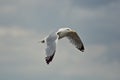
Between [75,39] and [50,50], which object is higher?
[75,39]

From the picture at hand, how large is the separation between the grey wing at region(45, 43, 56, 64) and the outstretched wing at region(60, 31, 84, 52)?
707cm

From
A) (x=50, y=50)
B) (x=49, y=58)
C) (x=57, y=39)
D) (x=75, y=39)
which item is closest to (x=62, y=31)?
(x=75, y=39)

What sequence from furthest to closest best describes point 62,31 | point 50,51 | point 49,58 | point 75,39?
1. point 75,39
2. point 62,31
3. point 50,51
4. point 49,58

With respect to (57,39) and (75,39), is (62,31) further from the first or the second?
(57,39)

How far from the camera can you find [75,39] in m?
29.0

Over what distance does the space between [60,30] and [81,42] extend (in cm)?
387

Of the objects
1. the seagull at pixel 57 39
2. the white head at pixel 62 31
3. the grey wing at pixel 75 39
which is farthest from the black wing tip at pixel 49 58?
the grey wing at pixel 75 39

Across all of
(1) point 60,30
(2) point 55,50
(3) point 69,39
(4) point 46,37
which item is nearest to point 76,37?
(3) point 69,39

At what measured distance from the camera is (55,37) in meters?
22.2

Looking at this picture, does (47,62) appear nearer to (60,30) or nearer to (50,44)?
(50,44)

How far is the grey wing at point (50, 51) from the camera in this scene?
64.6 ft

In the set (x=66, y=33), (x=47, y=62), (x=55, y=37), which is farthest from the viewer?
(x=66, y=33)

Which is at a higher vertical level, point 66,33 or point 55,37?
point 66,33

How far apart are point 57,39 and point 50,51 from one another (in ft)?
5.74
